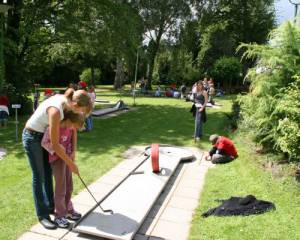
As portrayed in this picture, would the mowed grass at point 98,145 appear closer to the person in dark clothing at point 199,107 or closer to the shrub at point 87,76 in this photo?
the person in dark clothing at point 199,107

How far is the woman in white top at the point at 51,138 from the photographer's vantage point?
4.07 m

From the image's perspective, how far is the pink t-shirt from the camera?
4352mm

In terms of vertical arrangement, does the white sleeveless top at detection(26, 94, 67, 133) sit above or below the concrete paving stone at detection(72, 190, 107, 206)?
above

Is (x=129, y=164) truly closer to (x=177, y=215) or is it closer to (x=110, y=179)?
(x=110, y=179)

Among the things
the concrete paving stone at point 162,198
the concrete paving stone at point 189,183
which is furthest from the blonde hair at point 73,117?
the concrete paving stone at point 189,183

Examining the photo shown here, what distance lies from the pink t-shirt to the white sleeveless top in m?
0.09

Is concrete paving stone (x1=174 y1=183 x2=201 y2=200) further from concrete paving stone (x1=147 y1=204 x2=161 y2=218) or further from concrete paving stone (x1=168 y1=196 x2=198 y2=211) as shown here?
concrete paving stone (x1=147 y1=204 x2=161 y2=218)

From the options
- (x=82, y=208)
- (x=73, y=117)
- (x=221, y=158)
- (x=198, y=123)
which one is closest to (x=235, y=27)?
(x=198, y=123)

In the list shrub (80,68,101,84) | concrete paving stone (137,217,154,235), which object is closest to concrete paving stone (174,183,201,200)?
concrete paving stone (137,217,154,235)

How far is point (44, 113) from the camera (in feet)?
13.9

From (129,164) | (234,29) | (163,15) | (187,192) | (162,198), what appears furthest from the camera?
(234,29)

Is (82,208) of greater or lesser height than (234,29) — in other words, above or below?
below

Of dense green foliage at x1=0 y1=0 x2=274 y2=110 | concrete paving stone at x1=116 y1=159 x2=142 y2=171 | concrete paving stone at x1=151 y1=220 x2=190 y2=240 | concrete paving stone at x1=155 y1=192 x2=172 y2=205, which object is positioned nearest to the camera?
concrete paving stone at x1=151 y1=220 x2=190 y2=240

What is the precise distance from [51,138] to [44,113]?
37 cm
